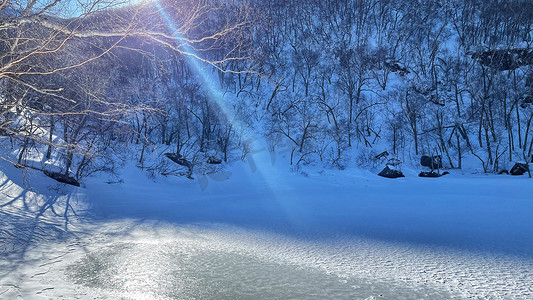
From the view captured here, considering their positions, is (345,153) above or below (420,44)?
below

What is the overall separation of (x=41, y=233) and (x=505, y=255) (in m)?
11.2

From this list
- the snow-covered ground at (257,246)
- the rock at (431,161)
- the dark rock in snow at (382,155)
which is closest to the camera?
the snow-covered ground at (257,246)

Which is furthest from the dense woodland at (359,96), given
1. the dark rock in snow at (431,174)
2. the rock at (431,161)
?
the dark rock in snow at (431,174)

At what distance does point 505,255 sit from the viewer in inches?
297

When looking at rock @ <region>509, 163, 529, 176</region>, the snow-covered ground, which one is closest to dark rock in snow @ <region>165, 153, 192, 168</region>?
the snow-covered ground

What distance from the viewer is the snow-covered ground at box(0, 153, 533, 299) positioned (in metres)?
5.52

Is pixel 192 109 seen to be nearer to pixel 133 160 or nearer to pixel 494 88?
pixel 133 160

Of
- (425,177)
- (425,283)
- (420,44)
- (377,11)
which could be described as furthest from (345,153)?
(377,11)

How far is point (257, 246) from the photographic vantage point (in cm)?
838

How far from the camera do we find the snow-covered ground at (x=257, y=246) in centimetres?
552

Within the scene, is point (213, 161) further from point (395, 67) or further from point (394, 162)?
point (395, 67)

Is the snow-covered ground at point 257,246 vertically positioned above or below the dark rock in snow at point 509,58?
below

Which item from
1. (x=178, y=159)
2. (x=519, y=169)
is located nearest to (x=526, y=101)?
(x=519, y=169)

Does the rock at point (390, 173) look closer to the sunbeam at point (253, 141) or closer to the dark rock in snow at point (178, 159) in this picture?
the sunbeam at point (253, 141)
